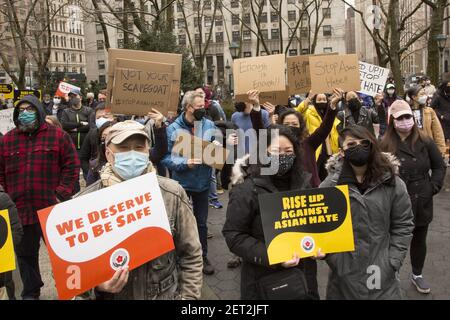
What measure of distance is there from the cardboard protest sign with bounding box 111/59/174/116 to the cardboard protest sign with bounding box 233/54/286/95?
1351 mm

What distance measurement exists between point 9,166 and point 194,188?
184cm

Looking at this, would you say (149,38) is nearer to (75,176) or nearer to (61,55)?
(75,176)

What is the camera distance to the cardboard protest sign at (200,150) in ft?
16.1

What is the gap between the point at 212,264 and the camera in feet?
18.1

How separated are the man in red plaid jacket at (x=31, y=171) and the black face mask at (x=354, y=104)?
4.45 meters

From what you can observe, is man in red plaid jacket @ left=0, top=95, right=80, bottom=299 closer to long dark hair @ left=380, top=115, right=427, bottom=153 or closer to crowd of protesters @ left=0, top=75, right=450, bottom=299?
crowd of protesters @ left=0, top=75, right=450, bottom=299

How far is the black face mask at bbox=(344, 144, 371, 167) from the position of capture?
322cm

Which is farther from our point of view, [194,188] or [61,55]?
[61,55]

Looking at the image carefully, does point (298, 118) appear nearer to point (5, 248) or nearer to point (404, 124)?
→ point (404, 124)

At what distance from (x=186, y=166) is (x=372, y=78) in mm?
4486

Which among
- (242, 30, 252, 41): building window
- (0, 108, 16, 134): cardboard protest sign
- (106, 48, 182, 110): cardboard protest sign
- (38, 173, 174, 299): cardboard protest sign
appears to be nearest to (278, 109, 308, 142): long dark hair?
(106, 48, 182, 110): cardboard protest sign

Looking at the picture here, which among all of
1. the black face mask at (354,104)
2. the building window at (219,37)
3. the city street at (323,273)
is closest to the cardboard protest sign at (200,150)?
the city street at (323,273)

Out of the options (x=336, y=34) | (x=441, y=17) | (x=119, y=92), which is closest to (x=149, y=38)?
(x=441, y=17)

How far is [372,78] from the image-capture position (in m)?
7.95
